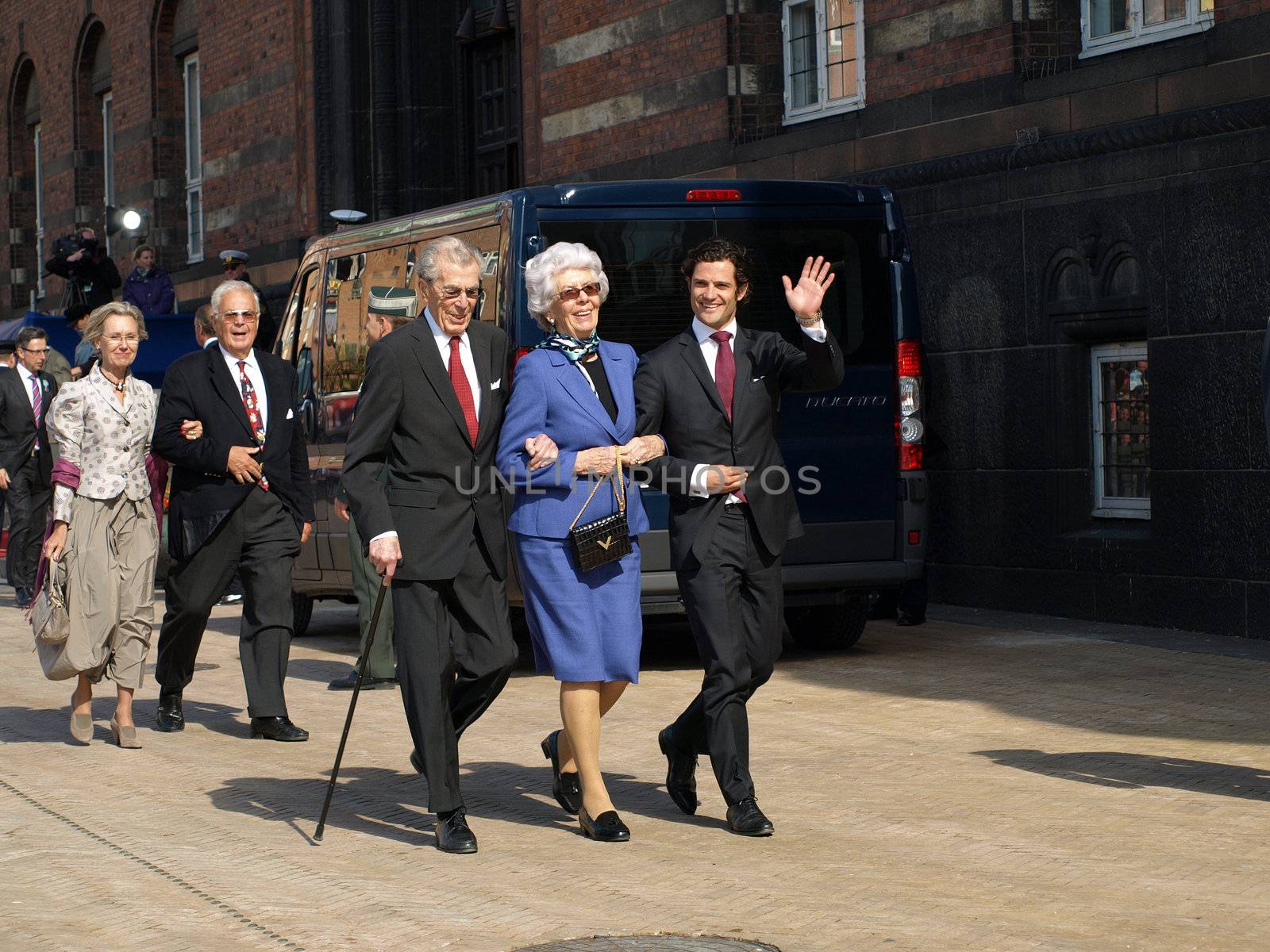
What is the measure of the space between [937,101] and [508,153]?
27.0 ft

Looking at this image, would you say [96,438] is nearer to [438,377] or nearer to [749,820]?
[438,377]

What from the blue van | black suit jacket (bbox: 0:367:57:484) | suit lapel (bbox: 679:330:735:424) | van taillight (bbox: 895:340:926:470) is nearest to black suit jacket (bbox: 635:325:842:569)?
suit lapel (bbox: 679:330:735:424)

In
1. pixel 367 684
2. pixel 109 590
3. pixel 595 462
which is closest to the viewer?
pixel 595 462

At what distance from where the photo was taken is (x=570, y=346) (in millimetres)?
6867

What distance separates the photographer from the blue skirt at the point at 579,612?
6785mm

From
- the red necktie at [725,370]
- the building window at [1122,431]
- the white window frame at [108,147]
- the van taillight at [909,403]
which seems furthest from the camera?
the white window frame at [108,147]

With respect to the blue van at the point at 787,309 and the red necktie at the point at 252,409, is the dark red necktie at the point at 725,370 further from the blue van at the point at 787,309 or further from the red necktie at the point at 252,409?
the blue van at the point at 787,309

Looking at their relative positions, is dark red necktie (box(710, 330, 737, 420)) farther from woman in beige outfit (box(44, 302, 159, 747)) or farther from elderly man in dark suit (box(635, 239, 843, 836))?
woman in beige outfit (box(44, 302, 159, 747))

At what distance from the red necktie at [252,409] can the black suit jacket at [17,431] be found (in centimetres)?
764

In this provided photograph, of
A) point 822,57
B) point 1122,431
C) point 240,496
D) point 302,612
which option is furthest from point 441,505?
point 822,57

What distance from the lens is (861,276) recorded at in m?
11.4

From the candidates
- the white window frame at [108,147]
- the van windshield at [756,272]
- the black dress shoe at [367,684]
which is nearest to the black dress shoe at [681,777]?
the black dress shoe at [367,684]

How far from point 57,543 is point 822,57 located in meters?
9.02

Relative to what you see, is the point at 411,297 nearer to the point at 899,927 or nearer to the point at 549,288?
the point at 549,288
